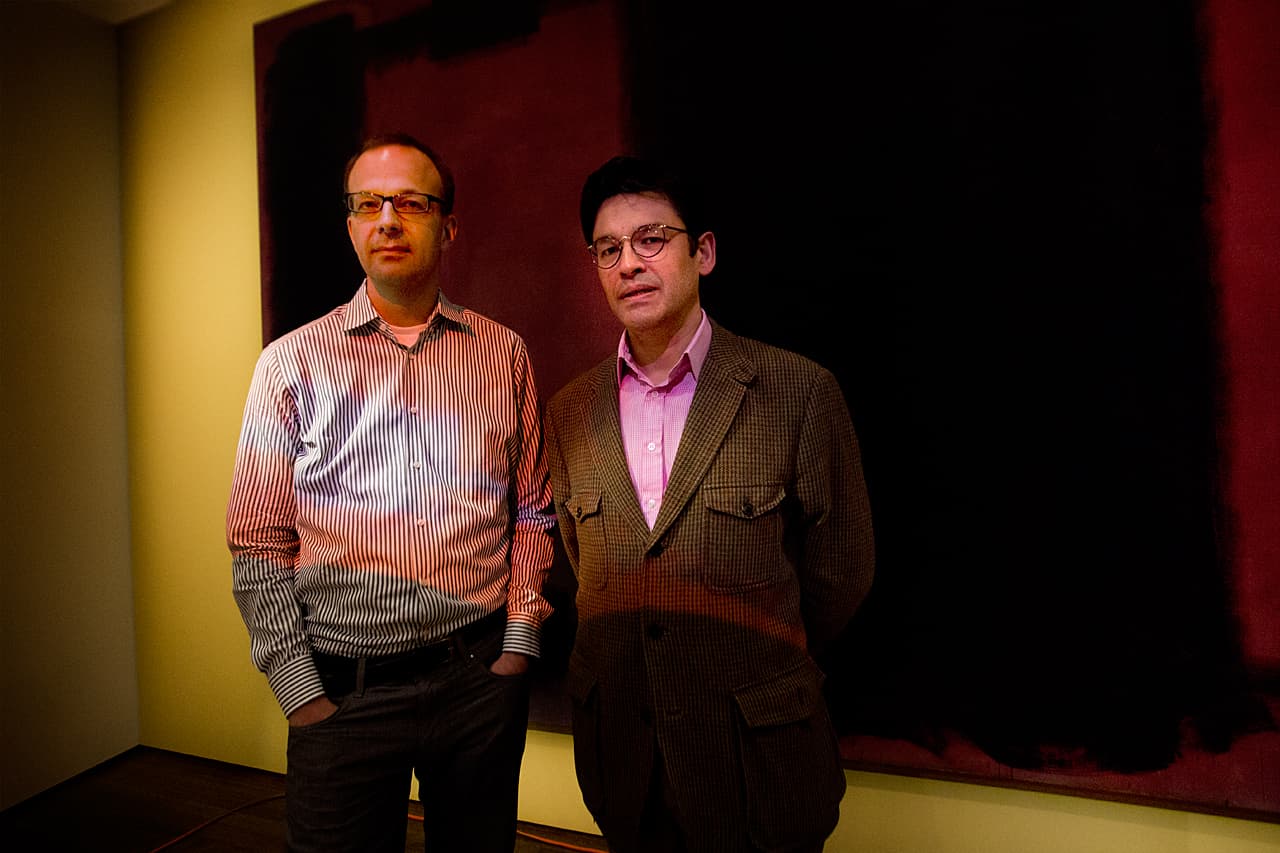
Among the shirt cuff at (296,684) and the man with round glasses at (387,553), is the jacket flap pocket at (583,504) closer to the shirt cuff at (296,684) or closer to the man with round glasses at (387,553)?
the man with round glasses at (387,553)

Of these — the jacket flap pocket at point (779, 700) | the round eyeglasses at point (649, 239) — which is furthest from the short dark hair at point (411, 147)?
the jacket flap pocket at point (779, 700)

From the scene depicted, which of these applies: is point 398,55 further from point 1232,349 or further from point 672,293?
point 1232,349

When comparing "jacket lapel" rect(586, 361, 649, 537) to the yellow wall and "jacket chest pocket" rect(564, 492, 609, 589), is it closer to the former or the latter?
"jacket chest pocket" rect(564, 492, 609, 589)

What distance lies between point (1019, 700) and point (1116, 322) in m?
0.93

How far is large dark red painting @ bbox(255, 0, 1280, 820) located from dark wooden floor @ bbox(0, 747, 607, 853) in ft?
4.30

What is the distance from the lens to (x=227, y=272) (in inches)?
103

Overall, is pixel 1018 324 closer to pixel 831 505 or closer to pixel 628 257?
pixel 831 505

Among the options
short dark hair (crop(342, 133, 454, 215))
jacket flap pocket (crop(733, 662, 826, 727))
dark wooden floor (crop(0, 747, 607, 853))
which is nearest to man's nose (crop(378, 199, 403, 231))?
short dark hair (crop(342, 133, 454, 215))

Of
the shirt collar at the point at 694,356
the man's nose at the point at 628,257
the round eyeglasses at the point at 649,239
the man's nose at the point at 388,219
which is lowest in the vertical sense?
the shirt collar at the point at 694,356

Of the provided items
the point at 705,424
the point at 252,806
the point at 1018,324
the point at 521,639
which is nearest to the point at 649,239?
the point at 705,424

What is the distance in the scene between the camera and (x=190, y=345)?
269 centimetres

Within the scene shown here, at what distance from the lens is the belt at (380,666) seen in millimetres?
1354

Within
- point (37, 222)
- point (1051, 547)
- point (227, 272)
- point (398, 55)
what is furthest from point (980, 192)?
point (37, 222)

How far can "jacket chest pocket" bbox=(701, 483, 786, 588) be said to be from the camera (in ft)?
4.23
